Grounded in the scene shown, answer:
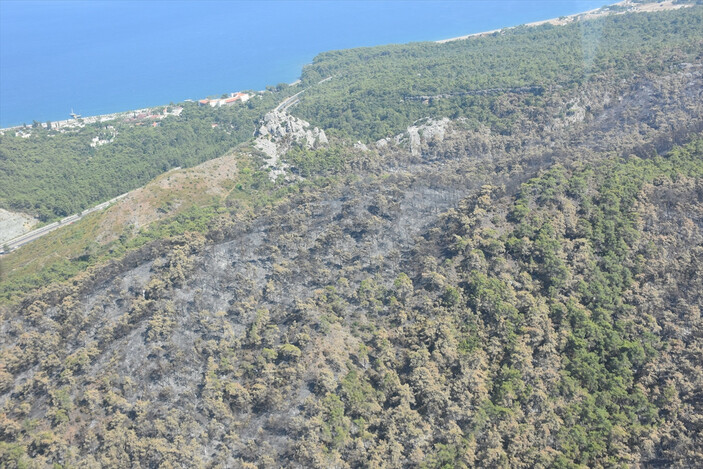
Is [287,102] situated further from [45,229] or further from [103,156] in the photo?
[45,229]

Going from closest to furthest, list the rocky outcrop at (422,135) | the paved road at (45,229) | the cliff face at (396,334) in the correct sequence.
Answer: the cliff face at (396,334) → the paved road at (45,229) → the rocky outcrop at (422,135)

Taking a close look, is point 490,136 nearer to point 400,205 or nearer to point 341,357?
point 400,205

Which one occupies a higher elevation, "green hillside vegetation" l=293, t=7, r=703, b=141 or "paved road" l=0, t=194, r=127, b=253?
"green hillside vegetation" l=293, t=7, r=703, b=141

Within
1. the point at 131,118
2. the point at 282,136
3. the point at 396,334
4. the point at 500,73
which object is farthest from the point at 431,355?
the point at 131,118

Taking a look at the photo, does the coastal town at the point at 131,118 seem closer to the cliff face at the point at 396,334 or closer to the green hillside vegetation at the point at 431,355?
the cliff face at the point at 396,334

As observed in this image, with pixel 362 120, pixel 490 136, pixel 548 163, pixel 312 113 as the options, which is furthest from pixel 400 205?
pixel 312 113

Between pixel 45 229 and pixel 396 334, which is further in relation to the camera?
pixel 45 229

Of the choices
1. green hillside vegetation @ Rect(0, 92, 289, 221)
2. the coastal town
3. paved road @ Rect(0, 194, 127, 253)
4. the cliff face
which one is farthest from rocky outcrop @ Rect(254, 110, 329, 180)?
the coastal town

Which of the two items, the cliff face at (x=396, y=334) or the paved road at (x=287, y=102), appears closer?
the cliff face at (x=396, y=334)

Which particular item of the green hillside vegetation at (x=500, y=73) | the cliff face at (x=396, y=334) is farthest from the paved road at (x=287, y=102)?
the cliff face at (x=396, y=334)


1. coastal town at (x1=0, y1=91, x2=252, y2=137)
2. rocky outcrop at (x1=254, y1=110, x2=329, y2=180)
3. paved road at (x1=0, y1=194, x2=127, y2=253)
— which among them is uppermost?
coastal town at (x1=0, y1=91, x2=252, y2=137)

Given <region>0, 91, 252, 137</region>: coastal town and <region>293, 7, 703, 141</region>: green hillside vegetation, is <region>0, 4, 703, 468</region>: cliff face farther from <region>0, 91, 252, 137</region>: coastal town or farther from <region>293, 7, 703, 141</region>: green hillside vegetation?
<region>0, 91, 252, 137</region>: coastal town
